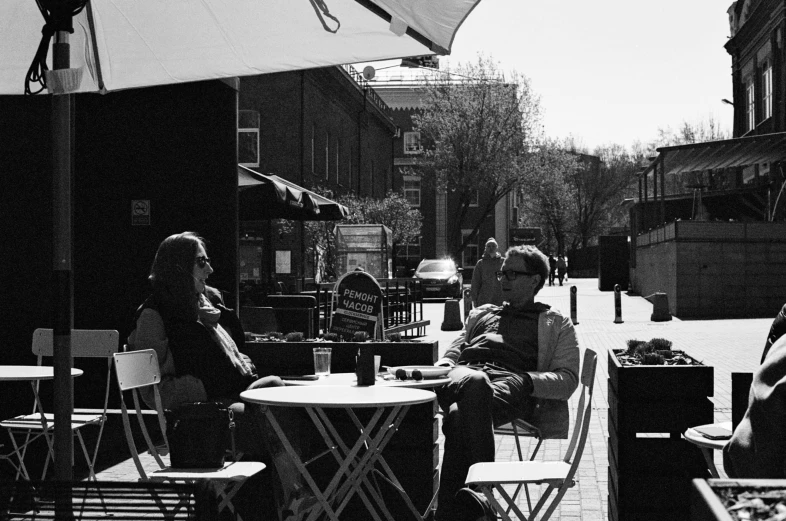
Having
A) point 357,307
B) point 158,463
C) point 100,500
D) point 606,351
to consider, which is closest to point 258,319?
A: point 357,307

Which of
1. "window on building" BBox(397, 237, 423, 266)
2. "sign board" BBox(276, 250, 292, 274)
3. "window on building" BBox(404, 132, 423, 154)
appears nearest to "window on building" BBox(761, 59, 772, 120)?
"sign board" BBox(276, 250, 292, 274)

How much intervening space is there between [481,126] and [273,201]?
3784cm

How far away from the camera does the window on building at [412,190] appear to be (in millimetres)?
62438

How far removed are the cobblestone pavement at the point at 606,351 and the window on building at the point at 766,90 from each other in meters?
8.69

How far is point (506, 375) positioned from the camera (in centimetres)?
578

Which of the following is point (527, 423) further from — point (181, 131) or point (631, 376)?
point (181, 131)

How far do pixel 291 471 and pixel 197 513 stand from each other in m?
2.85

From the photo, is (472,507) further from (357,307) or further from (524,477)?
(357,307)

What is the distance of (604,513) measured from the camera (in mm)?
5996

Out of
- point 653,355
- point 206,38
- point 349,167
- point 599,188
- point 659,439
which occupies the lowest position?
point 659,439

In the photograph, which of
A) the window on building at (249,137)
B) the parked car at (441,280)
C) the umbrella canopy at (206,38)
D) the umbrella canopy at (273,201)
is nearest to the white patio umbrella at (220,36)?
the umbrella canopy at (206,38)

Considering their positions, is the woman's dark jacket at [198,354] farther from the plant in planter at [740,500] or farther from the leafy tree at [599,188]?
the leafy tree at [599,188]

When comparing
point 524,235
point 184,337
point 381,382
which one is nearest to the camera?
point 381,382

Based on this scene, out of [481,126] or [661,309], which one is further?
[481,126]
